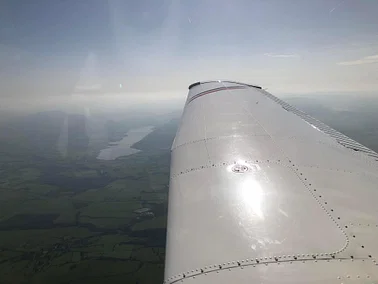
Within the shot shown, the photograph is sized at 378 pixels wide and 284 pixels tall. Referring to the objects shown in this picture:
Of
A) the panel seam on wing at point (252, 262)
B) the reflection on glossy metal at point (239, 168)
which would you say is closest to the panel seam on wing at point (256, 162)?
the reflection on glossy metal at point (239, 168)

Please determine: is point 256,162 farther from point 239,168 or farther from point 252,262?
point 252,262

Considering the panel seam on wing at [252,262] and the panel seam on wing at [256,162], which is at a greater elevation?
the panel seam on wing at [256,162]

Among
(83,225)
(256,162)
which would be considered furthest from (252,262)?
(83,225)

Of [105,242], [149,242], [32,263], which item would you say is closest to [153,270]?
[149,242]

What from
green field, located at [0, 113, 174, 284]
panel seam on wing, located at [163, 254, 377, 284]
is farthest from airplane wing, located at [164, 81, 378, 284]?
green field, located at [0, 113, 174, 284]

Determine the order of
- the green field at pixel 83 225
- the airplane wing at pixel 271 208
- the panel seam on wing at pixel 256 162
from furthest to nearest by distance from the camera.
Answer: the green field at pixel 83 225 < the panel seam on wing at pixel 256 162 < the airplane wing at pixel 271 208

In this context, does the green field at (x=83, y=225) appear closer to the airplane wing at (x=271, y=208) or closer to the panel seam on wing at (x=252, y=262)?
the airplane wing at (x=271, y=208)

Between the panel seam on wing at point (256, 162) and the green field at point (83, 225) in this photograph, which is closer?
the panel seam on wing at point (256, 162)
